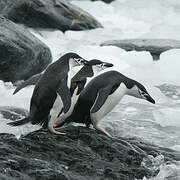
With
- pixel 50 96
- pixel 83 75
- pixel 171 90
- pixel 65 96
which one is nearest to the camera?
pixel 65 96

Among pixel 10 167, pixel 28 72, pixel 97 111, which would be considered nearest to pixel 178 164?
pixel 97 111

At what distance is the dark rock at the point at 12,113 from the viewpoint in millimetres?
6074

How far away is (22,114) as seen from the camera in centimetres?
626

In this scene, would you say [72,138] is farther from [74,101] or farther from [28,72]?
[28,72]

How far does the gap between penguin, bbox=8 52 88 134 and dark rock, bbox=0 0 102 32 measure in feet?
22.4

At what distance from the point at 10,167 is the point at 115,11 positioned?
12373mm

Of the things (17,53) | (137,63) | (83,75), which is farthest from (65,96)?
(137,63)

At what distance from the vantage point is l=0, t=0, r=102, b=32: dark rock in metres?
11.5

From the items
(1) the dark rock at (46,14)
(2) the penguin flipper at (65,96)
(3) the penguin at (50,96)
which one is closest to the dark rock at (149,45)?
(1) the dark rock at (46,14)

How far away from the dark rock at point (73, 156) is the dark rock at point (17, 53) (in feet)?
10.8

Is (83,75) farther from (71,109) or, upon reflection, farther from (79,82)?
(71,109)

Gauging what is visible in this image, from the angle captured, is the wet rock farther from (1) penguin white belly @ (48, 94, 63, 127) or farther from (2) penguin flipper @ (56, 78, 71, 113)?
(2) penguin flipper @ (56, 78, 71, 113)

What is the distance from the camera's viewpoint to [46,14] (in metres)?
11.8

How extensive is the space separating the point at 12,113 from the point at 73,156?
2020 mm
